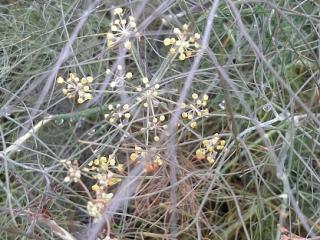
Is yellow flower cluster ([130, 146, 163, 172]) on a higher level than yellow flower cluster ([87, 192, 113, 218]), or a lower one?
lower

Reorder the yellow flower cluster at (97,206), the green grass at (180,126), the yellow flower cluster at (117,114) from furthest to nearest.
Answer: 1. the green grass at (180,126)
2. the yellow flower cluster at (117,114)
3. the yellow flower cluster at (97,206)

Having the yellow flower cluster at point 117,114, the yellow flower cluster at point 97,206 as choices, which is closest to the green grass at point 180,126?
the yellow flower cluster at point 117,114

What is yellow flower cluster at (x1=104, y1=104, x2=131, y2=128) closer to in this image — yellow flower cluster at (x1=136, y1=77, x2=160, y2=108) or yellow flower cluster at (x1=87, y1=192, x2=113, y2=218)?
yellow flower cluster at (x1=136, y1=77, x2=160, y2=108)

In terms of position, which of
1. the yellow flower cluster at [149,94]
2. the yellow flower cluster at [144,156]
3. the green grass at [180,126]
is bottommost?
the green grass at [180,126]

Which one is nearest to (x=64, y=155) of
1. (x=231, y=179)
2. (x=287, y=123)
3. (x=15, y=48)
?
(x=15, y=48)

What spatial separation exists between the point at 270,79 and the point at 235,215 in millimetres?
346

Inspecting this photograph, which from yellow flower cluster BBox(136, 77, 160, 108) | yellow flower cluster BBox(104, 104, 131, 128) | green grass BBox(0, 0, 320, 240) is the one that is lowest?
green grass BBox(0, 0, 320, 240)

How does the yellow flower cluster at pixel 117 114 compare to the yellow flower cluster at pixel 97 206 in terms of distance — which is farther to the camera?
the yellow flower cluster at pixel 117 114

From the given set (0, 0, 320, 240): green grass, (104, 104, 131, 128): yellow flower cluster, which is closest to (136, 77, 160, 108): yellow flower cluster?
(104, 104, 131, 128): yellow flower cluster

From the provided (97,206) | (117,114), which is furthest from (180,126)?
(97,206)

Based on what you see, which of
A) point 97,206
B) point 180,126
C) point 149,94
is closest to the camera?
point 97,206

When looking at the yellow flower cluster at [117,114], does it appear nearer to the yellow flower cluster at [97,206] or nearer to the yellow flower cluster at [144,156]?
the yellow flower cluster at [144,156]

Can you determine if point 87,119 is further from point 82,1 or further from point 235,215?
point 235,215

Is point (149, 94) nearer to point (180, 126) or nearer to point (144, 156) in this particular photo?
point (144, 156)
